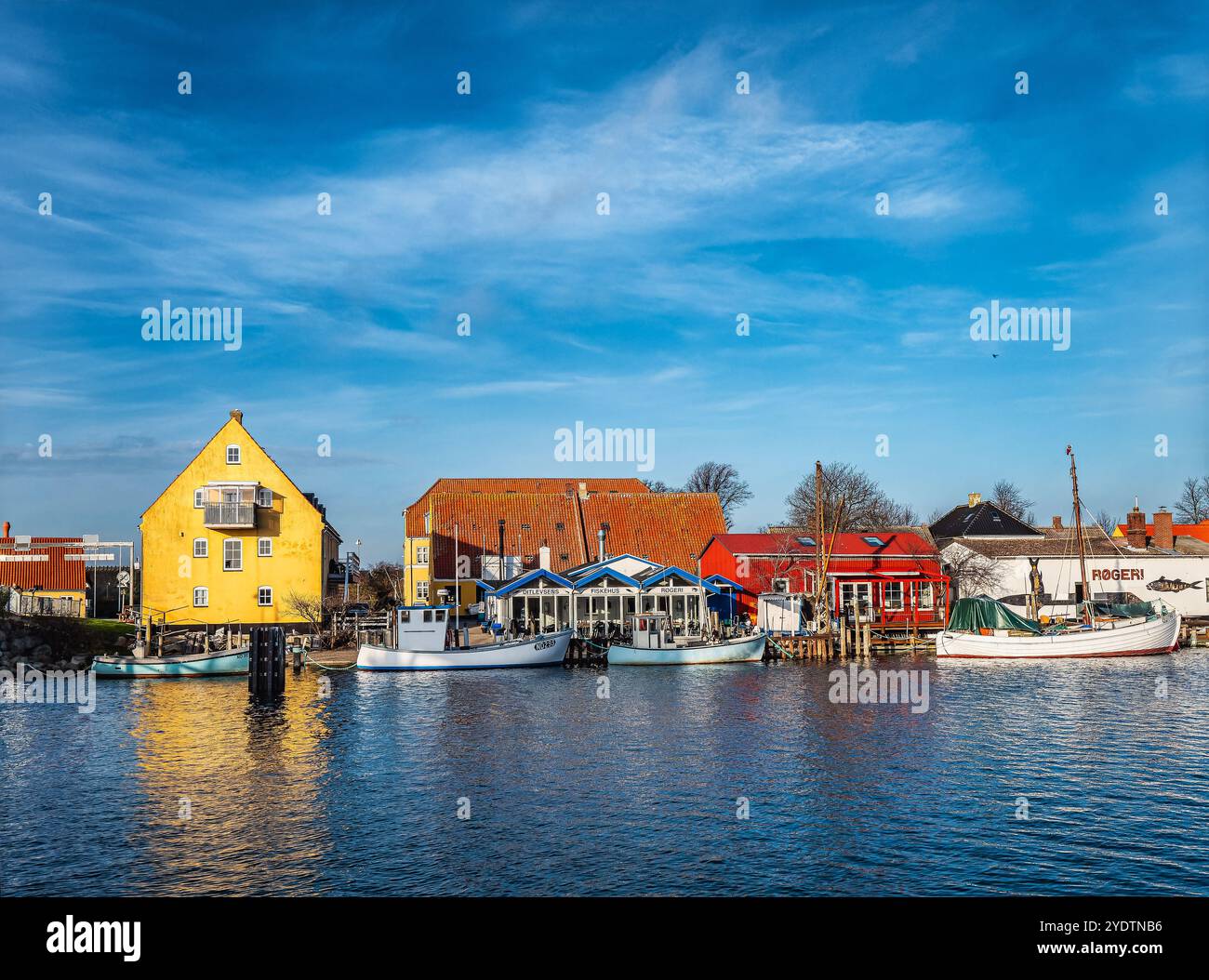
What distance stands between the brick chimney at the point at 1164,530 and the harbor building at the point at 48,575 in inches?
2613

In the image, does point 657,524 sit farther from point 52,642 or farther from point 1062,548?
point 52,642

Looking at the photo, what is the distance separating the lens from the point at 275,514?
55938 mm

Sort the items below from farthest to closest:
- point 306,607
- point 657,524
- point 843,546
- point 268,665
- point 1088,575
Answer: point 657,524 → point 1088,575 → point 843,546 → point 306,607 → point 268,665

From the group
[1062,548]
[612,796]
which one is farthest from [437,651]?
[1062,548]

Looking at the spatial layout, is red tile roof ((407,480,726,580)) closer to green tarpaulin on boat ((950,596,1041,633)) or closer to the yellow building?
the yellow building

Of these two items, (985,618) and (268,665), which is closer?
(268,665)

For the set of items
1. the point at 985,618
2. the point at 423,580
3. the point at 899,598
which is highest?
the point at 423,580

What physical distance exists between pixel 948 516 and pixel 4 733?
6728 cm

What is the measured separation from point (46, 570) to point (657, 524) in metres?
38.6

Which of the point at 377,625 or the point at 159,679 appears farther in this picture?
the point at 377,625

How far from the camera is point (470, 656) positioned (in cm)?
4694
